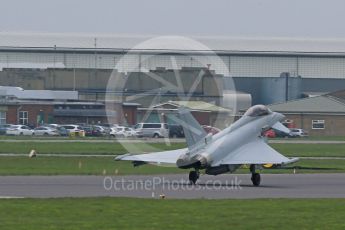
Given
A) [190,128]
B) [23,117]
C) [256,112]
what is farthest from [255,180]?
[23,117]

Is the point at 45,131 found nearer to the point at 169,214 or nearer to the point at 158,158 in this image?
the point at 158,158

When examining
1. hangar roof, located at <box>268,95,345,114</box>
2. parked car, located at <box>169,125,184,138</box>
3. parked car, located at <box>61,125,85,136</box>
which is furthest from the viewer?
hangar roof, located at <box>268,95,345,114</box>

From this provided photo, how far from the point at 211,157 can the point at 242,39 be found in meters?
122

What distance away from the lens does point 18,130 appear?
129 metres

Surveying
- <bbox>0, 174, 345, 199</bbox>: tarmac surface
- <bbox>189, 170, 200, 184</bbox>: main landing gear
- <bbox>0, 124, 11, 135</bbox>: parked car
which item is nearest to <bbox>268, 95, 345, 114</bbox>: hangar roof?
<bbox>0, 124, 11, 135</bbox>: parked car

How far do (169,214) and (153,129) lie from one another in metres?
90.7

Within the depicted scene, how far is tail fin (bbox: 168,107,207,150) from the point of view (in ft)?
167

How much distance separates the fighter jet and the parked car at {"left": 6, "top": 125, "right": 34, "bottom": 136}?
75.2 meters

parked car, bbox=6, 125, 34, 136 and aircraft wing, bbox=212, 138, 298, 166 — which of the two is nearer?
aircraft wing, bbox=212, 138, 298, 166

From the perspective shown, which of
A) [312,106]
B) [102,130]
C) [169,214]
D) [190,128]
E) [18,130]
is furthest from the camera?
[312,106]

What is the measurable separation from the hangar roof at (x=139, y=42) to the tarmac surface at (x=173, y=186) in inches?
4001

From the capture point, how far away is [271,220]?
34.2 meters

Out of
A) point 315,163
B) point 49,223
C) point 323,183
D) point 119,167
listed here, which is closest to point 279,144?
point 315,163

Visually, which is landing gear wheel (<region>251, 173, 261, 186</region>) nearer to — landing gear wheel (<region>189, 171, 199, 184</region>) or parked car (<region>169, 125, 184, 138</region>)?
landing gear wheel (<region>189, 171, 199, 184</region>)
